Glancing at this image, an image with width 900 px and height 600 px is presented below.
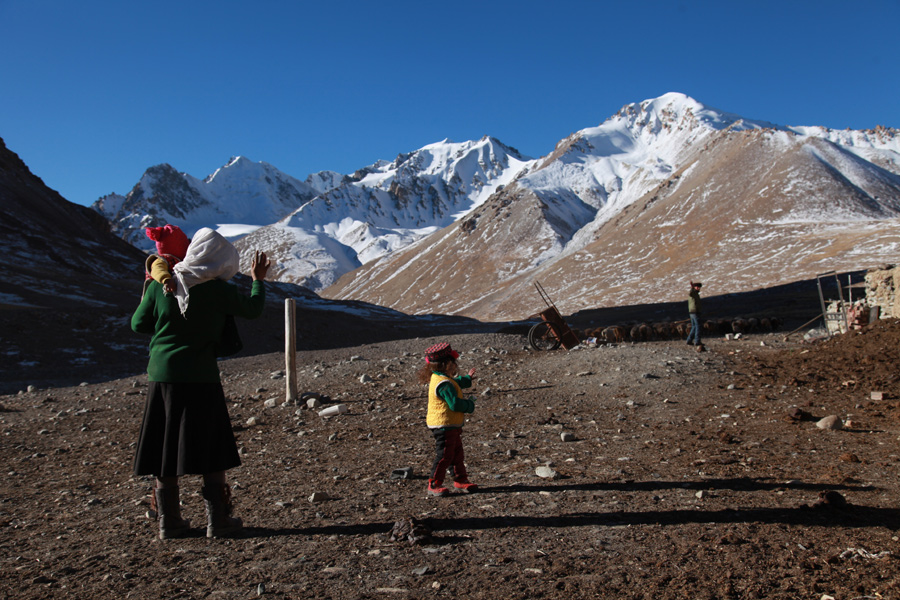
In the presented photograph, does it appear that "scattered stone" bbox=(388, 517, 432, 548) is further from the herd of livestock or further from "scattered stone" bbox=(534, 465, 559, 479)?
the herd of livestock

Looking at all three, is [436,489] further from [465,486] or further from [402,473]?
[402,473]

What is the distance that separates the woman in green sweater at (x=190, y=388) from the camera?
446 cm

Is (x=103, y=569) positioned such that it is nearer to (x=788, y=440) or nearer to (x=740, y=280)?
(x=788, y=440)

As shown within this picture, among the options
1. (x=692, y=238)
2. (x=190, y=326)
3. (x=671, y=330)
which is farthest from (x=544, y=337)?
(x=692, y=238)

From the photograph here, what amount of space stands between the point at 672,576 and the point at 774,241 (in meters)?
84.1

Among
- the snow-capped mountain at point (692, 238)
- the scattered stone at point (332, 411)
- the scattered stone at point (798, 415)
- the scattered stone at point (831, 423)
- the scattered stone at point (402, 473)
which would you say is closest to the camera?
the scattered stone at point (402, 473)

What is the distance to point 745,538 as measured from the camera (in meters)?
4.14

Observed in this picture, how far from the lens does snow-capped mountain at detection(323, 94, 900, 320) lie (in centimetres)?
7062

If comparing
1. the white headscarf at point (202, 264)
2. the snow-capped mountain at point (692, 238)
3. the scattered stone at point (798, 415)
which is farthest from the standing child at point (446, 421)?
the snow-capped mountain at point (692, 238)

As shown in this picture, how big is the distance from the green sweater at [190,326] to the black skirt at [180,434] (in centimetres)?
11

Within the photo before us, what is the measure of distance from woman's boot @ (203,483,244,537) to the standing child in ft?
5.81

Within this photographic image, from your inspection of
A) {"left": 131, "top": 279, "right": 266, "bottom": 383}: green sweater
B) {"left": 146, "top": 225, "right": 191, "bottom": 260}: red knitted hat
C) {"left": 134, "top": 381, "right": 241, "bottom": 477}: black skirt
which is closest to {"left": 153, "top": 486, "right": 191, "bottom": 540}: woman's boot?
{"left": 134, "top": 381, "right": 241, "bottom": 477}: black skirt

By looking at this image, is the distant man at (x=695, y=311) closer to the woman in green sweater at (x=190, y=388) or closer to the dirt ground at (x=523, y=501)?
the dirt ground at (x=523, y=501)

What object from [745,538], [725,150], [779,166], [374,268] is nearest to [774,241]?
[779,166]
